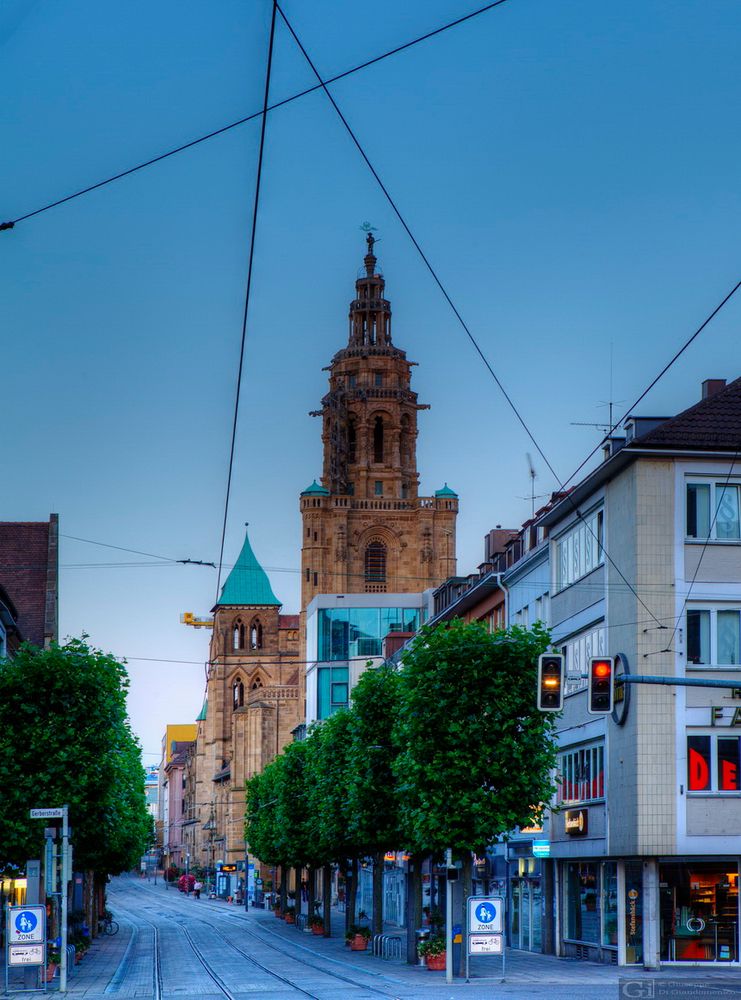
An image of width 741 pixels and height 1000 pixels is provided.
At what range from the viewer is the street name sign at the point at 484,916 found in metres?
38.7

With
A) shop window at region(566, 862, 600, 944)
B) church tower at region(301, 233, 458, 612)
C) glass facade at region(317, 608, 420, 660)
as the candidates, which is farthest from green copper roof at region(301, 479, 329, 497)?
shop window at region(566, 862, 600, 944)

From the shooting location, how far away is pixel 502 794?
144 feet

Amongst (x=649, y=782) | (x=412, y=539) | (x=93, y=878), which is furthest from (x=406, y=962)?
(x=412, y=539)

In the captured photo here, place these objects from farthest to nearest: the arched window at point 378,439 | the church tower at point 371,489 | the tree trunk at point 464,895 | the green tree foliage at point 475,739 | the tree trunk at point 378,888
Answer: the arched window at point 378,439 < the church tower at point 371,489 < the tree trunk at point 378,888 < the green tree foliage at point 475,739 < the tree trunk at point 464,895

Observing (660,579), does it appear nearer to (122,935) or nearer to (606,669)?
(606,669)

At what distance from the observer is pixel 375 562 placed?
16262 cm

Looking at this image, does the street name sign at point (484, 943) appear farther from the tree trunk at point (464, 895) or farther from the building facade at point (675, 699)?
the building facade at point (675, 699)

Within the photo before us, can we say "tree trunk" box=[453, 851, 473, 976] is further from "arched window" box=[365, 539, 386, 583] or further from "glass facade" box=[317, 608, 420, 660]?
"arched window" box=[365, 539, 386, 583]

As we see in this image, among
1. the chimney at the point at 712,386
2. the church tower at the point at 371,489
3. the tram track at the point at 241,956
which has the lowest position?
the tram track at the point at 241,956

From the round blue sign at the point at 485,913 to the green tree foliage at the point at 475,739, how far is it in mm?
4698

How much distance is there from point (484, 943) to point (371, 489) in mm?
127959

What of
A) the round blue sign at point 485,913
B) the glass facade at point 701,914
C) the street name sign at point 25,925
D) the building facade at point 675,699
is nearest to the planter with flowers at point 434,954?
the building facade at point 675,699

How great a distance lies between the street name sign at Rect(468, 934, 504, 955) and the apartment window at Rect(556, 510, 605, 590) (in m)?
12.1

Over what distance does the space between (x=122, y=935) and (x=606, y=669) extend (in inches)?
2351
